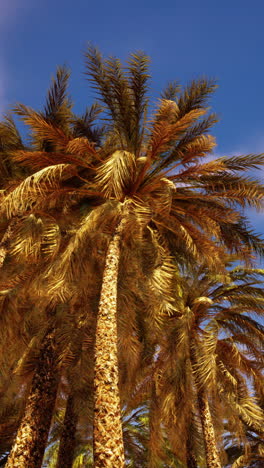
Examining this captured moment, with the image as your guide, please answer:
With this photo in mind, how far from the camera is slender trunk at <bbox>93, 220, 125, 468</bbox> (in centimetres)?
573

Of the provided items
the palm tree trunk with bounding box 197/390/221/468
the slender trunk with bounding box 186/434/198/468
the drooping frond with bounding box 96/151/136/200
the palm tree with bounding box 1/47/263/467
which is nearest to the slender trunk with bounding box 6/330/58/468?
the palm tree with bounding box 1/47/263/467

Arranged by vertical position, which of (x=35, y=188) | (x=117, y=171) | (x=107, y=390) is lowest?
(x=107, y=390)

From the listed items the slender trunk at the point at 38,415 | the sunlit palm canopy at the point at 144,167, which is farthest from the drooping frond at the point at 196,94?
the slender trunk at the point at 38,415

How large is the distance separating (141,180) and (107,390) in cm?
518

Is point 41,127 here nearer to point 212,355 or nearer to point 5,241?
point 5,241

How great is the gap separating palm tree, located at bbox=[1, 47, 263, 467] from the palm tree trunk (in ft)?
11.5

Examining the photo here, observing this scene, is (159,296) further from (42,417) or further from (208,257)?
(42,417)

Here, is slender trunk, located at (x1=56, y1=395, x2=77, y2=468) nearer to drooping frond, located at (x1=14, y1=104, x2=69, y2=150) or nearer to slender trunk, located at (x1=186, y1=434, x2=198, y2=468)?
slender trunk, located at (x1=186, y1=434, x2=198, y2=468)

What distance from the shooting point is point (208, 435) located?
34.3ft

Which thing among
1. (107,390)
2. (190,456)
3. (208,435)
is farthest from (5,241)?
(190,456)

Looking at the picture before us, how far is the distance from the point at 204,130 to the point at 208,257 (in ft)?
11.2

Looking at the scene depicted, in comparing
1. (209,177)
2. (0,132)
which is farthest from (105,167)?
(0,132)

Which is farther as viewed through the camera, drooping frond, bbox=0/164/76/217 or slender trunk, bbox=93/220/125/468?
drooping frond, bbox=0/164/76/217

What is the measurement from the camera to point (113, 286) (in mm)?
8078
